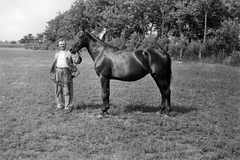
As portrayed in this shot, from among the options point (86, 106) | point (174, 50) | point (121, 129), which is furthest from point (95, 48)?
point (174, 50)

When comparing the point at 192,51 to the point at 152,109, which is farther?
the point at 192,51

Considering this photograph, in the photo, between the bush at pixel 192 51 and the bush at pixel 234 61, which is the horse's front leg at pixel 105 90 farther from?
the bush at pixel 192 51

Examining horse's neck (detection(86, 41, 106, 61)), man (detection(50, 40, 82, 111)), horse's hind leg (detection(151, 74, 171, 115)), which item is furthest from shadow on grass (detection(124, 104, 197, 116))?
horse's neck (detection(86, 41, 106, 61))

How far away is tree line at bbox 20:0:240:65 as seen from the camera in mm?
29391

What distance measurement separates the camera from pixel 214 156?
4703 mm

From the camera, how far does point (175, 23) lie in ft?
138

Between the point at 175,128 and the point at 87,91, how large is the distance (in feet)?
19.8

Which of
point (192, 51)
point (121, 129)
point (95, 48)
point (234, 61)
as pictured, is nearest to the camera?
point (121, 129)

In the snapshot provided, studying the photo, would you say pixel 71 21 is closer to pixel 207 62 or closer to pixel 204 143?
pixel 207 62

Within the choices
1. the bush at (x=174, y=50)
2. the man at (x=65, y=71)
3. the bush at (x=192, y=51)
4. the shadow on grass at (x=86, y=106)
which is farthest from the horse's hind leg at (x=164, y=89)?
the bush at (x=174, y=50)

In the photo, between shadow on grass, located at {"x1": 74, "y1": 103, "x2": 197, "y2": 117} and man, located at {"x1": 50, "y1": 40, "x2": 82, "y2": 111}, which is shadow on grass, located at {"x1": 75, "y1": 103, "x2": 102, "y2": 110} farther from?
man, located at {"x1": 50, "y1": 40, "x2": 82, "y2": 111}

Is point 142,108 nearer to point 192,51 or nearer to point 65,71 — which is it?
point 65,71

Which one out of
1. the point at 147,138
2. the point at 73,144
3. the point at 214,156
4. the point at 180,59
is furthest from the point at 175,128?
the point at 180,59

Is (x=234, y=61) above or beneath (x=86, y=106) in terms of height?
above
